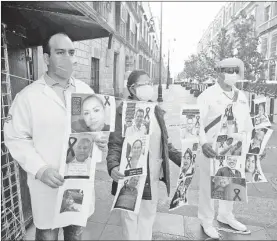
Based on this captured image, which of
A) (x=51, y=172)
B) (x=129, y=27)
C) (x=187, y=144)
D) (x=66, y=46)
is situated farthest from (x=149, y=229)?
(x=129, y=27)

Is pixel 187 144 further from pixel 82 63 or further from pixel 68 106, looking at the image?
pixel 82 63

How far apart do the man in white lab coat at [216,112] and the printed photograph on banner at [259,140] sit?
6cm

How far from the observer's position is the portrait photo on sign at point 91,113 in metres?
1.50

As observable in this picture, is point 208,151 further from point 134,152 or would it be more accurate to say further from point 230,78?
point 134,152

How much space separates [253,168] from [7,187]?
2246mm

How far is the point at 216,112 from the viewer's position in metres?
2.69

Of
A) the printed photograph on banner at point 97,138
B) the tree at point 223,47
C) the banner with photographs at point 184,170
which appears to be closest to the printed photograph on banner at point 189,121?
the banner with photographs at point 184,170

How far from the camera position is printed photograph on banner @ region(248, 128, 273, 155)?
2.60 meters

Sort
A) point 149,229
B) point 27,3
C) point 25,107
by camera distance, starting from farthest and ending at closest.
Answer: point 27,3
point 149,229
point 25,107

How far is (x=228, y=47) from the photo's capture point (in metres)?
12.2

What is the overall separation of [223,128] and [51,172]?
1.51 meters

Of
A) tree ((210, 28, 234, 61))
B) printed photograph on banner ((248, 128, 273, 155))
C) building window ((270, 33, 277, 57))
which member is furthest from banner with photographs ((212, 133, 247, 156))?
building window ((270, 33, 277, 57))

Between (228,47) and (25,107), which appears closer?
(25,107)

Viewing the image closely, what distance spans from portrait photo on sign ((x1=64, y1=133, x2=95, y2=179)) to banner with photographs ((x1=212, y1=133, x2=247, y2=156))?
4.32ft
